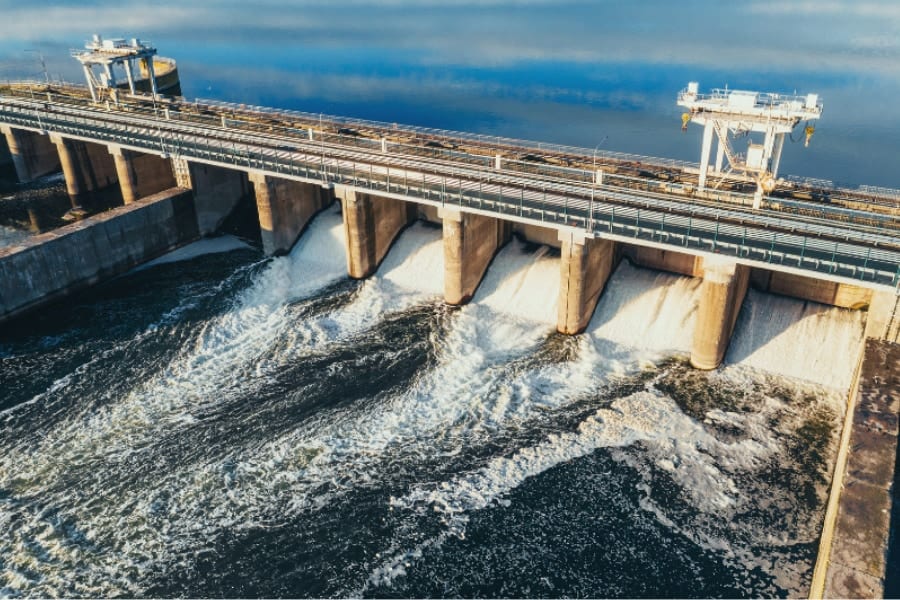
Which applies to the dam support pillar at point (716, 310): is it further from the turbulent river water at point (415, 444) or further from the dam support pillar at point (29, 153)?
the dam support pillar at point (29, 153)

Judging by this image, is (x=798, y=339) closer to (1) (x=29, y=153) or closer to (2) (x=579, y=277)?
(2) (x=579, y=277)

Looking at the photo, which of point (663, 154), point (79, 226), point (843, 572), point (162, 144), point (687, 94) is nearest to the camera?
point (843, 572)

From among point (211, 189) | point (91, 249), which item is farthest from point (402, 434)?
point (211, 189)

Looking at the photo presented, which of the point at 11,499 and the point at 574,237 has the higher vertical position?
the point at 574,237

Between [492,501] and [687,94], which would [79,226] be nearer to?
[492,501]

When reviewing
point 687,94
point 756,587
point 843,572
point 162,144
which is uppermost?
point 687,94

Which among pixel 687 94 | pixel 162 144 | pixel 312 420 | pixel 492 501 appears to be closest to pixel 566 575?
pixel 492 501
